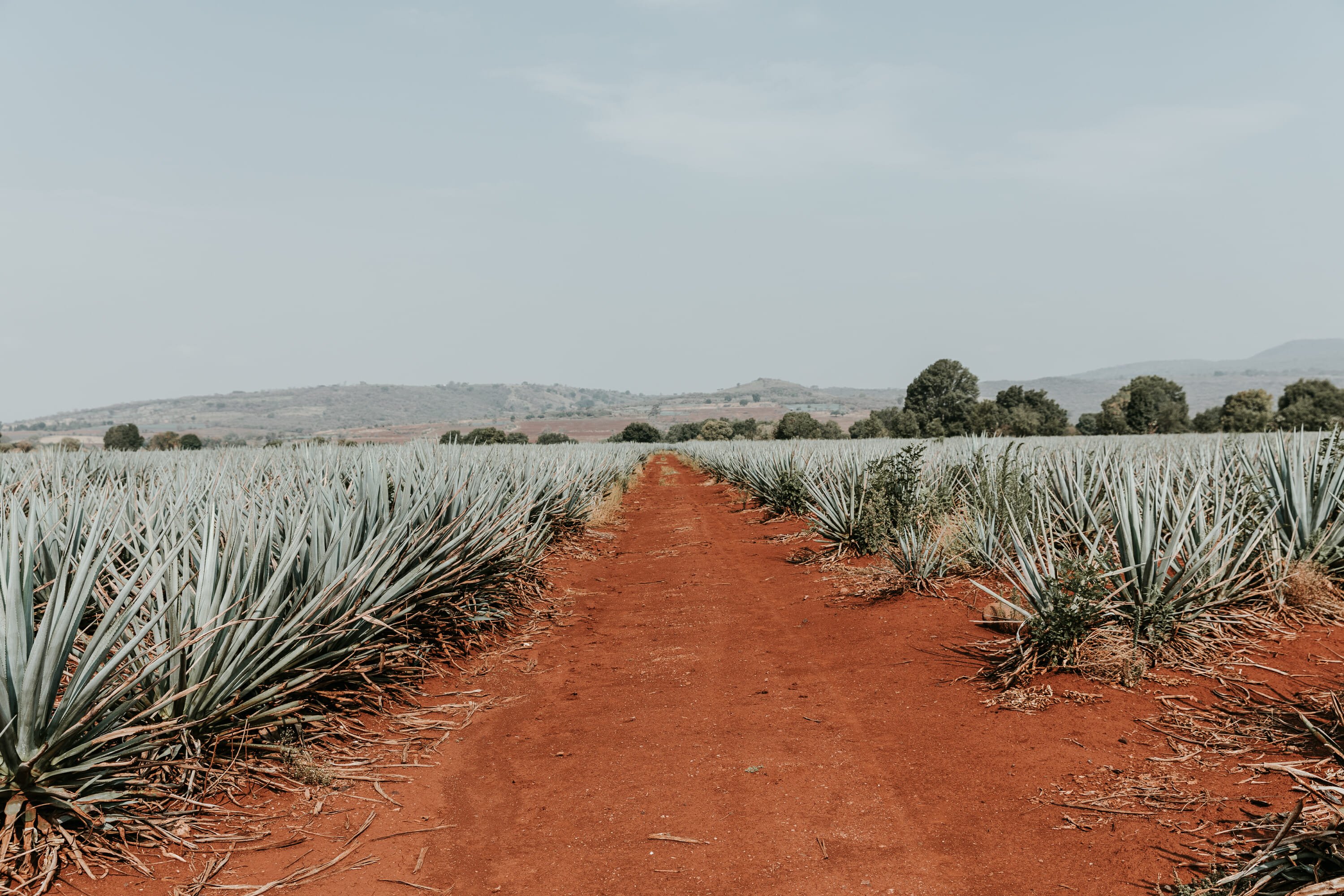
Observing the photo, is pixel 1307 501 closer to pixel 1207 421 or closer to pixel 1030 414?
pixel 1030 414

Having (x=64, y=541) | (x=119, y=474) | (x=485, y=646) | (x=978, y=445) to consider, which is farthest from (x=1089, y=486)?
(x=119, y=474)

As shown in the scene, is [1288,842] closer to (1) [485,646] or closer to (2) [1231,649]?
(2) [1231,649]

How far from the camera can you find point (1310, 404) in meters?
47.0

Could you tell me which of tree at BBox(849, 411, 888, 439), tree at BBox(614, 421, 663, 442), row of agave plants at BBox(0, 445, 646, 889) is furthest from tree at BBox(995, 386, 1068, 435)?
row of agave plants at BBox(0, 445, 646, 889)

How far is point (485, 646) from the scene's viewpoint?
510 centimetres

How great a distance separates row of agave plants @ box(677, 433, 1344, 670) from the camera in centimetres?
402

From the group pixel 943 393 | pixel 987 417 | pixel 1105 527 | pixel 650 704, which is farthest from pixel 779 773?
pixel 943 393

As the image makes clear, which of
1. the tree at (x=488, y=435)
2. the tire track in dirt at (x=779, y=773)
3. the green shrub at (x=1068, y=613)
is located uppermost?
the tree at (x=488, y=435)

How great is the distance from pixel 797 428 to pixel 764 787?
65.0 metres

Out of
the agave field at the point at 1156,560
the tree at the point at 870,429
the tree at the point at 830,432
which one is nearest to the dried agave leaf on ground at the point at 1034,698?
the agave field at the point at 1156,560

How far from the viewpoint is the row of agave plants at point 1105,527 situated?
13.2 feet

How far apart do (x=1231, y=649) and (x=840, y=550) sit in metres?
4.30

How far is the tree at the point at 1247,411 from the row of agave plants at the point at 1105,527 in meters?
52.0

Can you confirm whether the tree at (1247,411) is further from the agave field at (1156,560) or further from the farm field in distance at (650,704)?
the farm field in distance at (650,704)
